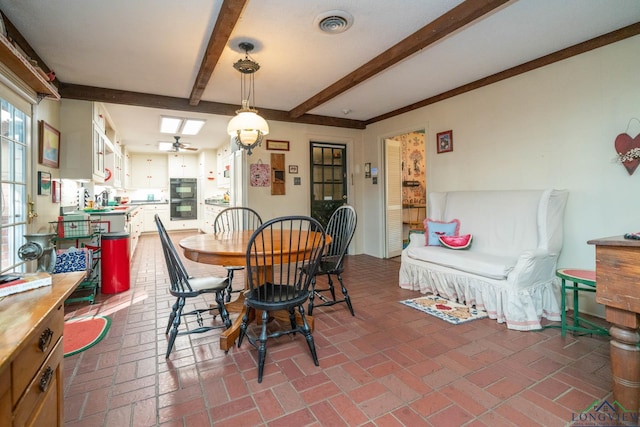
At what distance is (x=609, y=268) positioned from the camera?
1.34 metres

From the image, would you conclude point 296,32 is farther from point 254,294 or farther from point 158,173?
point 158,173

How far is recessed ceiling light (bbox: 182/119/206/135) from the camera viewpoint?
200 inches

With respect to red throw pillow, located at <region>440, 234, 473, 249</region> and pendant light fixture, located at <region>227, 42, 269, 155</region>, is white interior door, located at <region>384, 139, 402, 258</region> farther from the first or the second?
pendant light fixture, located at <region>227, 42, 269, 155</region>

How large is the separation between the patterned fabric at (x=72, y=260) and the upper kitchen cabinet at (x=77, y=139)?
3.55 feet

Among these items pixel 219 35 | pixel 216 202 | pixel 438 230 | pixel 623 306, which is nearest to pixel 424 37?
pixel 219 35

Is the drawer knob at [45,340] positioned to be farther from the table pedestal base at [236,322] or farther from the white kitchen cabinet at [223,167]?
the white kitchen cabinet at [223,167]

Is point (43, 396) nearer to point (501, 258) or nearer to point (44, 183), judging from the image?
point (44, 183)

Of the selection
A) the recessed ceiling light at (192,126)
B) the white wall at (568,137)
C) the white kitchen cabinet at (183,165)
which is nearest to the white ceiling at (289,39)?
the white wall at (568,137)

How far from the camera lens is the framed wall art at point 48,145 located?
2863 millimetres

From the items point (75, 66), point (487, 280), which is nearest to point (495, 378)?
point (487, 280)

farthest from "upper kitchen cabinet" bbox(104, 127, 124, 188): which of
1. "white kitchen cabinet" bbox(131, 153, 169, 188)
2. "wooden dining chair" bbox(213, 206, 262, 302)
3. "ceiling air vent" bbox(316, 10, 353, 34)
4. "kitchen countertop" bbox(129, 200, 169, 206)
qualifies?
"ceiling air vent" bbox(316, 10, 353, 34)

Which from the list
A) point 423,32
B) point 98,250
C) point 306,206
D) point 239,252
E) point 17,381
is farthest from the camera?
point 306,206

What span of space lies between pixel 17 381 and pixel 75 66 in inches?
138

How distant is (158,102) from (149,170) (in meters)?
5.36
